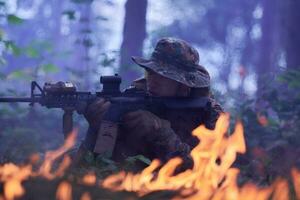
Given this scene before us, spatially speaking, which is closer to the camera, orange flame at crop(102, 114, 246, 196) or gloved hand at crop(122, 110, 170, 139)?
orange flame at crop(102, 114, 246, 196)

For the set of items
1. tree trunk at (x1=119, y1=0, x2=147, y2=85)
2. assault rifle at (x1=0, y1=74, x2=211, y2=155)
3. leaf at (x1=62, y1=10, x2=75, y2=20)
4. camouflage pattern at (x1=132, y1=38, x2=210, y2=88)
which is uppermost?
tree trunk at (x1=119, y1=0, x2=147, y2=85)

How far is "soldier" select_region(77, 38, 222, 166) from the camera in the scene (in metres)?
3.74

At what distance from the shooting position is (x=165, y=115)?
4.07m

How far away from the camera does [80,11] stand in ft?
151

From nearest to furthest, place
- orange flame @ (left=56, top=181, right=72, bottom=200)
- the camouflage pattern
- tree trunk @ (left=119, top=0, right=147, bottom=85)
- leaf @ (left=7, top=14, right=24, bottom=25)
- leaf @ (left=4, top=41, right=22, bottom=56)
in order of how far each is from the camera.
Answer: orange flame @ (left=56, top=181, right=72, bottom=200)
the camouflage pattern
leaf @ (left=7, top=14, right=24, bottom=25)
leaf @ (left=4, top=41, right=22, bottom=56)
tree trunk @ (left=119, top=0, right=147, bottom=85)

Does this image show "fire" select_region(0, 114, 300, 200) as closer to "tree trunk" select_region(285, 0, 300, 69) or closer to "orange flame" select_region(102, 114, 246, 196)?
"orange flame" select_region(102, 114, 246, 196)

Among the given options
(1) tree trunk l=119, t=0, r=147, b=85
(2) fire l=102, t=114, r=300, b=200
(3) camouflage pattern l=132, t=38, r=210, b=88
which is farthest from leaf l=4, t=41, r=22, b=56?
(1) tree trunk l=119, t=0, r=147, b=85

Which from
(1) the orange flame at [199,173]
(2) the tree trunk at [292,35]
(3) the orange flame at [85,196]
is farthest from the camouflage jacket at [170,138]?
(2) the tree trunk at [292,35]

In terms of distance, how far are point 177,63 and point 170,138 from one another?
0.66m

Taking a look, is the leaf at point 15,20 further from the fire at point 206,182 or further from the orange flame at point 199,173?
the fire at point 206,182

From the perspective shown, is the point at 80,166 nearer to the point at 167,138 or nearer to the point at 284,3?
the point at 167,138

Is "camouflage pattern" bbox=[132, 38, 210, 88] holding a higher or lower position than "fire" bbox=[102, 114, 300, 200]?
higher

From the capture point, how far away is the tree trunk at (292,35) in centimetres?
1109

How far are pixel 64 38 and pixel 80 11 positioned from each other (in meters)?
6.72
